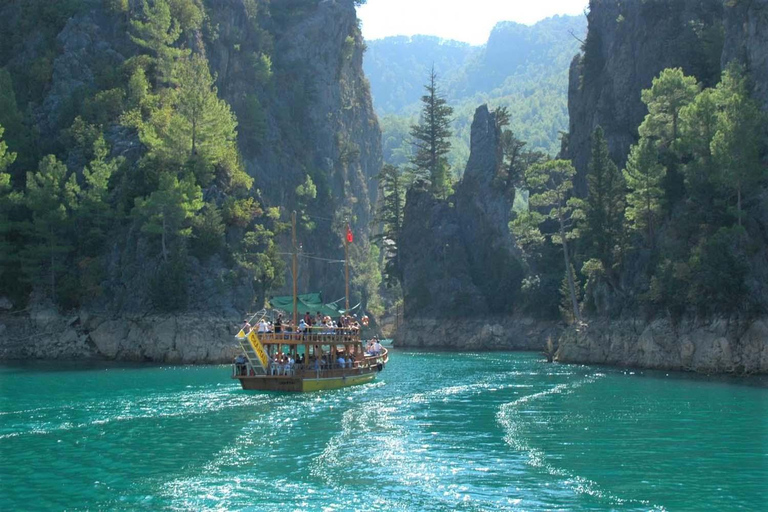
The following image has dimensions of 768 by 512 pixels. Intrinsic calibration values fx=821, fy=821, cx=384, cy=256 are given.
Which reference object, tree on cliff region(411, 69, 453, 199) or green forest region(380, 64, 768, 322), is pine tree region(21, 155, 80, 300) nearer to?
green forest region(380, 64, 768, 322)

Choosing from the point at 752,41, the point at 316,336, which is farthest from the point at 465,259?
the point at 316,336

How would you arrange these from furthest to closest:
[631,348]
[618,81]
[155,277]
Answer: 1. [618,81]
2. [155,277]
3. [631,348]

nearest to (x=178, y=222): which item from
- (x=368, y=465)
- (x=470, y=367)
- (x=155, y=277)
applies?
(x=155, y=277)

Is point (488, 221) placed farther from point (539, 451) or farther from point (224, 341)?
point (539, 451)

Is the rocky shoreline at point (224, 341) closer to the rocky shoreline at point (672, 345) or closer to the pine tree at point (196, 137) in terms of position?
the rocky shoreline at point (672, 345)

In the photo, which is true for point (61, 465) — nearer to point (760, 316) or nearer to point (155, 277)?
point (760, 316)
